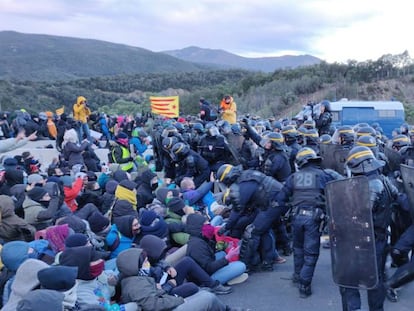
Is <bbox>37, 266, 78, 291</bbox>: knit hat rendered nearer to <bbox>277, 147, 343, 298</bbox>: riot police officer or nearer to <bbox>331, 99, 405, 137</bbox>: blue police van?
<bbox>277, 147, 343, 298</bbox>: riot police officer

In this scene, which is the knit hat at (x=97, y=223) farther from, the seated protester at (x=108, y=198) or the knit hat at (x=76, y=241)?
the seated protester at (x=108, y=198)

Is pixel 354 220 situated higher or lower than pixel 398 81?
lower

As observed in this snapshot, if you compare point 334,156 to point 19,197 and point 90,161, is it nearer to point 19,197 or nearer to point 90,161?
point 19,197

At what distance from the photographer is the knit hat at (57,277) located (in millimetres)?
3832

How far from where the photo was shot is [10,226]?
19.2 ft

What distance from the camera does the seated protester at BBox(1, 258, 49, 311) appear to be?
401 cm

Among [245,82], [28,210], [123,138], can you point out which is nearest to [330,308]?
[28,210]

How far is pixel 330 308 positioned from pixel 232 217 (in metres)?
1.80

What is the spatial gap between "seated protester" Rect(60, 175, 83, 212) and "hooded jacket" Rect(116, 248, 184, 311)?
2992 mm

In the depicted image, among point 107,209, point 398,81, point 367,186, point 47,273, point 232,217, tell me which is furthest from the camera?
point 398,81

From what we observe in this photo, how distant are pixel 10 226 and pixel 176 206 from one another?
2.40 metres

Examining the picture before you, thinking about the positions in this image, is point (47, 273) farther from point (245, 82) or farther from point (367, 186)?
point (245, 82)

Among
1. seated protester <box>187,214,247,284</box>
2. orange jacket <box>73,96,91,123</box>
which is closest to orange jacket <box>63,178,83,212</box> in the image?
seated protester <box>187,214,247,284</box>

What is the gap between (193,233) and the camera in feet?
21.3
